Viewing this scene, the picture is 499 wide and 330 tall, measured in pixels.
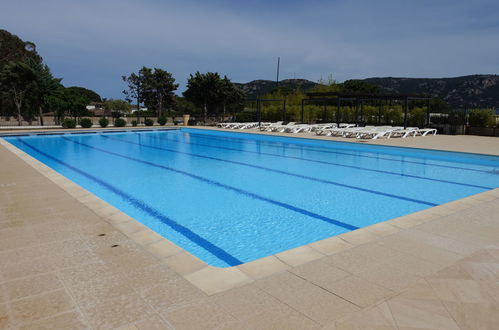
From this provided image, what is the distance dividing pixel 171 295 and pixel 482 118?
757 inches

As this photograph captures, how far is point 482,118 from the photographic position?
16891mm

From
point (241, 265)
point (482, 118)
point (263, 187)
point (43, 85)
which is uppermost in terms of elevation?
point (43, 85)

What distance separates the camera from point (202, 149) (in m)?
14.6

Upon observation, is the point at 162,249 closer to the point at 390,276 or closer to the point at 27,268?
the point at 27,268

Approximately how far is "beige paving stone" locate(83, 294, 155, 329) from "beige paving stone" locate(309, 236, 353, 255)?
1.77m

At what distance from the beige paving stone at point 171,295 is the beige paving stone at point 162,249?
593 mm

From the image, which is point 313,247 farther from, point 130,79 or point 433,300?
point 130,79

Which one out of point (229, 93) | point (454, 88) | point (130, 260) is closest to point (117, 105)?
point (229, 93)

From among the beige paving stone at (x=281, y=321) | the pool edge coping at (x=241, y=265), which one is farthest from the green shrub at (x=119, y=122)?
the beige paving stone at (x=281, y=321)

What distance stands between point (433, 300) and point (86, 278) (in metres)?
2.62

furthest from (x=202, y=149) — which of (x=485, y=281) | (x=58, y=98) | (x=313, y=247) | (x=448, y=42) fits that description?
(x=448, y=42)

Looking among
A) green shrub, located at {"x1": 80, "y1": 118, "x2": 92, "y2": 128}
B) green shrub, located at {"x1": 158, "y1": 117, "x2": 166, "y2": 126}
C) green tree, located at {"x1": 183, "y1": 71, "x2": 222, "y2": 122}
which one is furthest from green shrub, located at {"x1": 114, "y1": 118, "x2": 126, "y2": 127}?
green tree, located at {"x1": 183, "y1": 71, "x2": 222, "y2": 122}

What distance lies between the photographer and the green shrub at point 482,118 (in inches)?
658

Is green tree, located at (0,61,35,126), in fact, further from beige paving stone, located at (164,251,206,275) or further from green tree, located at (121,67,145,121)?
beige paving stone, located at (164,251,206,275)
